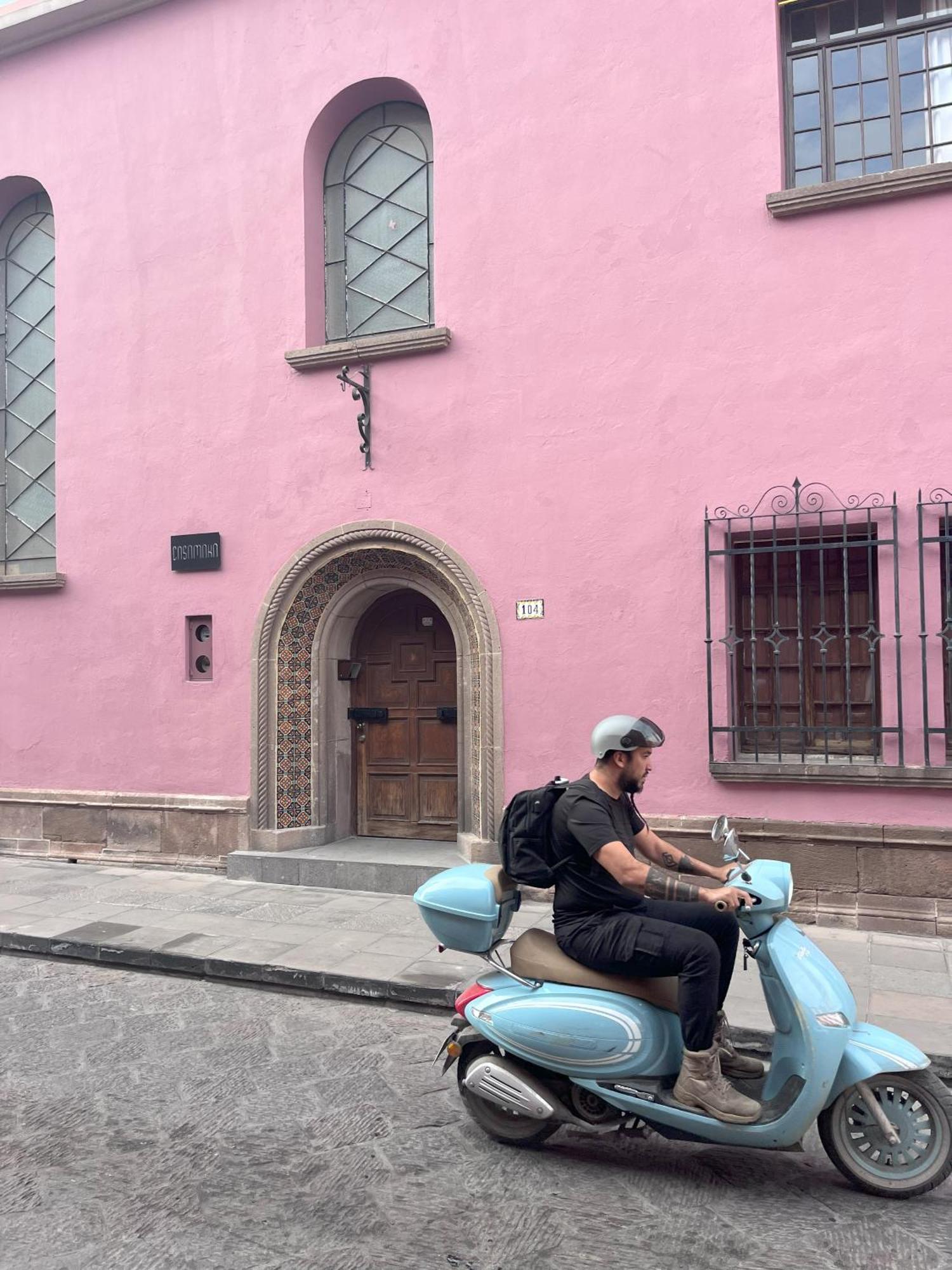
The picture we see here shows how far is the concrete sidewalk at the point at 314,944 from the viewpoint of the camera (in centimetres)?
536

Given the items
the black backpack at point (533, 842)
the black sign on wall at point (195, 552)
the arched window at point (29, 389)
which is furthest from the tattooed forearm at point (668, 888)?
the arched window at point (29, 389)

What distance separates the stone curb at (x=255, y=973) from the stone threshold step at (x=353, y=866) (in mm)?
2106

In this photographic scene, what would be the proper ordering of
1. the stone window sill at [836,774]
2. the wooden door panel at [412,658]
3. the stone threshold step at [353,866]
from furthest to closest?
the wooden door panel at [412,658] → the stone threshold step at [353,866] → the stone window sill at [836,774]

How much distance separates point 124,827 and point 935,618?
23.8 ft

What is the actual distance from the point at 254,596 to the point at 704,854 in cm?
449

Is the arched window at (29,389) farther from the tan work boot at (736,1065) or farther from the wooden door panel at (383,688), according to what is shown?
the tan work boot at (736,1065)

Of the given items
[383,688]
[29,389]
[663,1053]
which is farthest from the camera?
[29,389]

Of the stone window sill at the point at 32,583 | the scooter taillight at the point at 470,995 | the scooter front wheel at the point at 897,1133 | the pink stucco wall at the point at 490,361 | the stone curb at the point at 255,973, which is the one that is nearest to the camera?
the scooter front wheel at the point at 897,1133

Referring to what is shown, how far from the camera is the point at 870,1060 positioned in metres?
3.29

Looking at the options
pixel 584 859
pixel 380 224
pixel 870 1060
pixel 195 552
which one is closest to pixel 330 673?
pixel 195 552

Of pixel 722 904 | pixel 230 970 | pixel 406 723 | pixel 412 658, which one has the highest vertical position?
pixel 412 658

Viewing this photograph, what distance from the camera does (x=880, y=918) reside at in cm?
674

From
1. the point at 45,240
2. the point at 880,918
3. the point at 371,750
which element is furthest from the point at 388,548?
the point at 45,240

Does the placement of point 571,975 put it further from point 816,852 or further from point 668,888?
point 816,852
